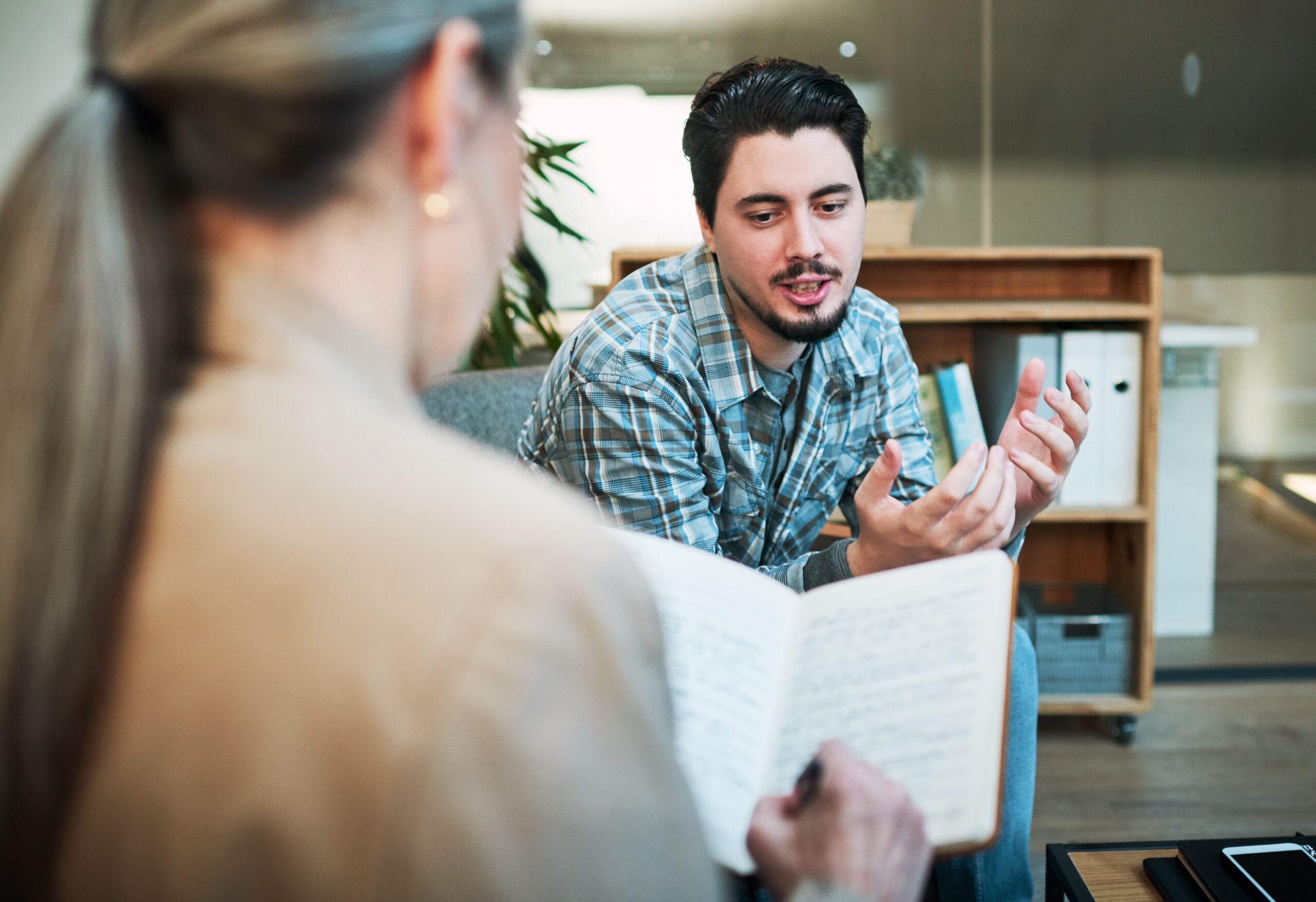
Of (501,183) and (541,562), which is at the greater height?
(501,183)

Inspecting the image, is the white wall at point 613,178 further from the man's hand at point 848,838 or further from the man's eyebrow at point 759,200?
the man's hand at point 848,838

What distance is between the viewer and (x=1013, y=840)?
110 cm

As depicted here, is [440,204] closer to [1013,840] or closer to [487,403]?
[1013,840]

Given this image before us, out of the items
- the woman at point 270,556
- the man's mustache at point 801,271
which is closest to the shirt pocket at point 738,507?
the man's mustache at point 801,271

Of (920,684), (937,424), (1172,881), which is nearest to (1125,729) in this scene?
(937,424)

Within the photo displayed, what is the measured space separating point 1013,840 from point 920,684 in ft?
1.77

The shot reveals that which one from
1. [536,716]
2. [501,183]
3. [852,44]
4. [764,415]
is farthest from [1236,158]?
[536,716]

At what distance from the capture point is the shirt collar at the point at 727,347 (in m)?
1.44

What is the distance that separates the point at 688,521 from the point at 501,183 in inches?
34.2

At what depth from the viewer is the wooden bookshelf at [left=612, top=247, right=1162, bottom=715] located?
2.15 m

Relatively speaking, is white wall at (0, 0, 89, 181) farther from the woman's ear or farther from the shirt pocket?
the woman's ear

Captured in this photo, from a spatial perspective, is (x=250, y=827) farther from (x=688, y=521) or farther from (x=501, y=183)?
(x=688, y=521)

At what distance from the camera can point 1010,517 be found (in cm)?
110

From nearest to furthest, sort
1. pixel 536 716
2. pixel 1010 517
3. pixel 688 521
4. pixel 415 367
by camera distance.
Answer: pixel 536 716 < pixel 415 367 < pixel 1010 517 < pixel 688 521
